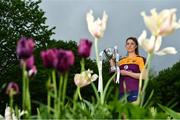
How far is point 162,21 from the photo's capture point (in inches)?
115

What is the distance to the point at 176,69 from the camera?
181 ft

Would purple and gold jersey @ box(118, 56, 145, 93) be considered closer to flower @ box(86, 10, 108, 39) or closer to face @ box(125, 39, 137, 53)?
face @ box(125, 39, 137, 53)

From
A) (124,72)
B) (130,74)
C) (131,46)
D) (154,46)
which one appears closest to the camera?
(154,46)

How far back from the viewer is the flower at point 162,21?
2.91 meters

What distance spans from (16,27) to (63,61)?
158 feet

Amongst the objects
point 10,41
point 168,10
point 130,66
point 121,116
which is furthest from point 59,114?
point 10,41

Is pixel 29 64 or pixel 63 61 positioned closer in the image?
pixel 63 61

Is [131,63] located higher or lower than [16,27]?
lower

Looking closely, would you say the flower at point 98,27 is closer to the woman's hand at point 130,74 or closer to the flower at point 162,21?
the flower at point 162,21

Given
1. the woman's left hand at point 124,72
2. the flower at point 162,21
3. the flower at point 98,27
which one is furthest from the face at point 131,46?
the flower at point 162,21

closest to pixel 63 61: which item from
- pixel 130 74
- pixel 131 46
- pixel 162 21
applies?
pixel 162 21

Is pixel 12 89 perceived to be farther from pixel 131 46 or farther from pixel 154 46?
pixel 131 46

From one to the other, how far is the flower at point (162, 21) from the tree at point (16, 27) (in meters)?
45.0

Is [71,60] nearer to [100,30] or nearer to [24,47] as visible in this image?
[24,47]
